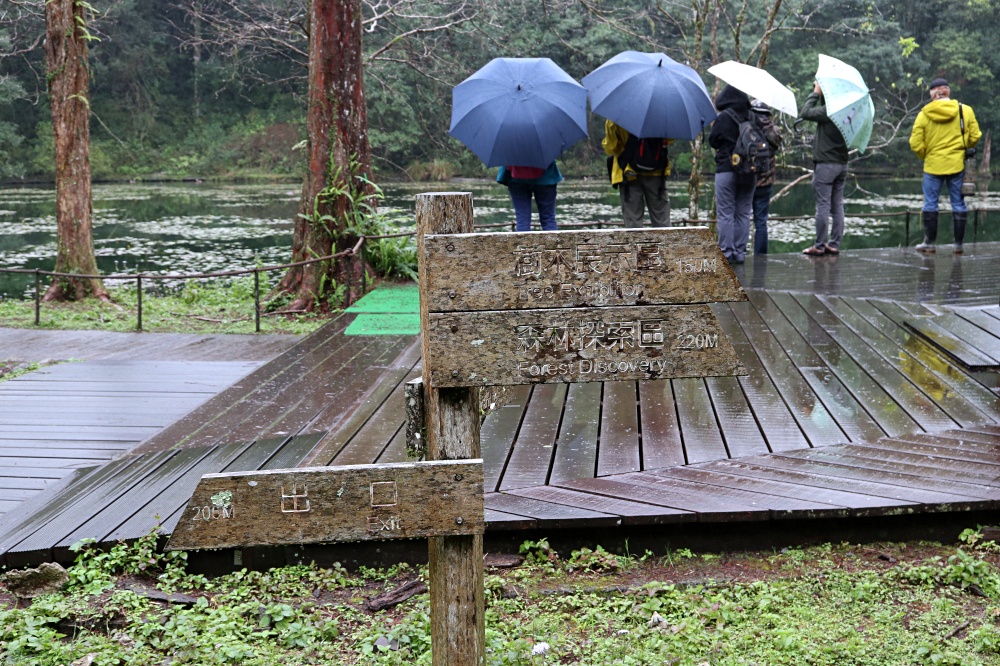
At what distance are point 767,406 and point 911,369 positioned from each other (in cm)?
108

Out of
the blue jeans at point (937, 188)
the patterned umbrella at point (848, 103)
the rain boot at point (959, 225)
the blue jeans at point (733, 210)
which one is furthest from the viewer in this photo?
the rain boot at point (959, 225)

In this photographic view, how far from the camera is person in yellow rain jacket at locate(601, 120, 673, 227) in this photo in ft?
23.6

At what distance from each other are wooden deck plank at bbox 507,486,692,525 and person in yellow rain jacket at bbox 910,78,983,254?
21.1ft

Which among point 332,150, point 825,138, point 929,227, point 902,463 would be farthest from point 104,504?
point 929,227

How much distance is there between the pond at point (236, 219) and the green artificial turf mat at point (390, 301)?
5.05 feet

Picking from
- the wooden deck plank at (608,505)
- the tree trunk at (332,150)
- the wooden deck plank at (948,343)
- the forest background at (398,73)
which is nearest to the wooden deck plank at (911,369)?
the wooden deck plank at (948,343)

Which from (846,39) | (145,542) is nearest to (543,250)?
(145,542)

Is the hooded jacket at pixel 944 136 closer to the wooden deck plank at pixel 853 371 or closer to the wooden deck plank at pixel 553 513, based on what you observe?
the wooden deck plank at pixel 853 371

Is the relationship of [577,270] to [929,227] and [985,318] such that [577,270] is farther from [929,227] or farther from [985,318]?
[929,227]

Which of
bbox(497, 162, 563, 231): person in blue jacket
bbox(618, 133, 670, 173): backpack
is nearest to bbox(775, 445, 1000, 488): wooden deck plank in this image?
bbox(497, 162, 563, 231): person in blue jacket

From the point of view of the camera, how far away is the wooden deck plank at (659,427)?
408cm

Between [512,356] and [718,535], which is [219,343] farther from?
[512,356]

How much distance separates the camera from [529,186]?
690 centimetres

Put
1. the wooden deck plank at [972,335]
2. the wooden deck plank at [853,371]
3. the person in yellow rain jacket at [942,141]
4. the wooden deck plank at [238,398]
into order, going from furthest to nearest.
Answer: the person in yellow rain jacket at [942,141] < the wooden deck plank at [972,335] < the wooden deck plank at [238,398] < the wooden deck plank at [853,371]
